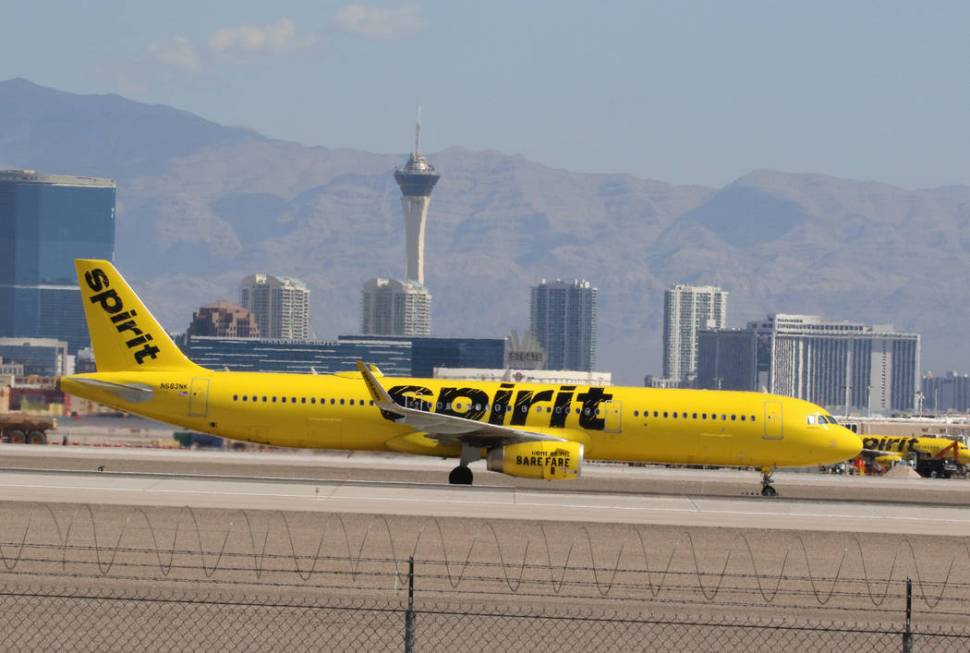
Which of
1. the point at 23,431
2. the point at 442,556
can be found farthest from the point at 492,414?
the point at 23,431

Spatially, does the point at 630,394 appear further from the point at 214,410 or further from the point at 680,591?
the point at 680,591

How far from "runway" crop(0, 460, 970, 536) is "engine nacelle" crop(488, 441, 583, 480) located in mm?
589

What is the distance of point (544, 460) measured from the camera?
50.7 m

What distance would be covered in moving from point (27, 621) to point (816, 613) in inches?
494

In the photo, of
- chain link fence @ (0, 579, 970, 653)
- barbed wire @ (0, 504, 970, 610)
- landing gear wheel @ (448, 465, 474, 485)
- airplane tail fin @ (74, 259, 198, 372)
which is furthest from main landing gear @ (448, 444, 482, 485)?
chain link fence @ (0, 579, 970, 653)

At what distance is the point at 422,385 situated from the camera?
181 feet

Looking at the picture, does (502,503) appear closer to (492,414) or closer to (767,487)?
(492,414)

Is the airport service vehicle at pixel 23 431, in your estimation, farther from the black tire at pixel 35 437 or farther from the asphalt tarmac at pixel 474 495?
the asphalt tarmac at pixel 474 495

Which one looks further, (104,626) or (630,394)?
(630,394)

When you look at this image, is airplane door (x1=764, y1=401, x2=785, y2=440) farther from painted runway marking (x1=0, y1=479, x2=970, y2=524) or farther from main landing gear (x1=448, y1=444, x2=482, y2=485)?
main landing gear (x1=448, y1=444, x2=482, y2=485)

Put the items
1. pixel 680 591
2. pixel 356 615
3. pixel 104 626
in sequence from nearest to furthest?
1. pixel 104 626
2. pixel 356 615
3. pixel 680 591

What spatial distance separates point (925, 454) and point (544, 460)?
64530mm

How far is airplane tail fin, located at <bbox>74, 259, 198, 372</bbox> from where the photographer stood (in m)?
56.4

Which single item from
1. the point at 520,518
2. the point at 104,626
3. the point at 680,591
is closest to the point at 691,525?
the point at 520,518
